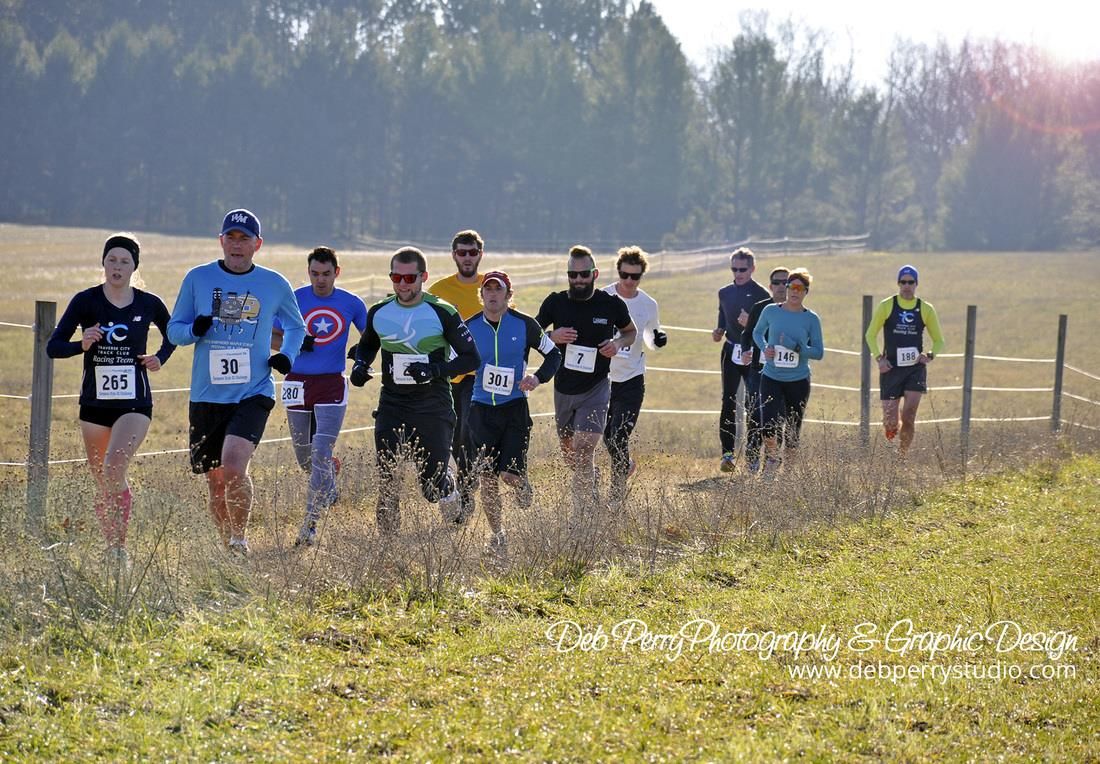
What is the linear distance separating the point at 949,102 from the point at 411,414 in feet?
304

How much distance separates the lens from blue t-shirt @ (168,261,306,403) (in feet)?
24.8

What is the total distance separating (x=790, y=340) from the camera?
37.9 feet

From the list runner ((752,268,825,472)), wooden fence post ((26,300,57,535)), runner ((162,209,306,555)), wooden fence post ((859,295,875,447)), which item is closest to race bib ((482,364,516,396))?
runner ((162,209,306,555))

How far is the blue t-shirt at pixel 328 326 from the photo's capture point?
890 centimetres

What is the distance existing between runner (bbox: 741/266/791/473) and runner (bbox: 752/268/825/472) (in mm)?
125

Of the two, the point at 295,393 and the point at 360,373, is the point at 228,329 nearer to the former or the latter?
the point at 360,373

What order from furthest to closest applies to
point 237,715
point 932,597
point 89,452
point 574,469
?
point 574,469
point 89,452
point 932,597
point 237,715

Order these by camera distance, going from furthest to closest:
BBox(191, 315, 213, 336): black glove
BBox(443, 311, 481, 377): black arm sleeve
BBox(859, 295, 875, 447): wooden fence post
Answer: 1. BBox(859, 295, 875, 447): wooden fence post
2. BBox(443, 311, 481, 377): black arm sleeve
3. BBox(191, 315, 213, 336): black glove

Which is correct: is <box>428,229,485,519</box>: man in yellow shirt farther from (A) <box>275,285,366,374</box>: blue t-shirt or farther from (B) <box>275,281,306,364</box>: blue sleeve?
(B) <box>275,281,306,364</box>: blue sleeve

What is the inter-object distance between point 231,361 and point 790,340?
5.49m

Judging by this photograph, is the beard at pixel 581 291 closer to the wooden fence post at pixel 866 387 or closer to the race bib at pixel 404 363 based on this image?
the race bib at pixel 404 363

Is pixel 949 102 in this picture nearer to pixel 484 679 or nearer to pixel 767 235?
pixel 767 235

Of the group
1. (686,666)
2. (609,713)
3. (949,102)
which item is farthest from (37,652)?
(949,102)

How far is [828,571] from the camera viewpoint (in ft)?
25.2
